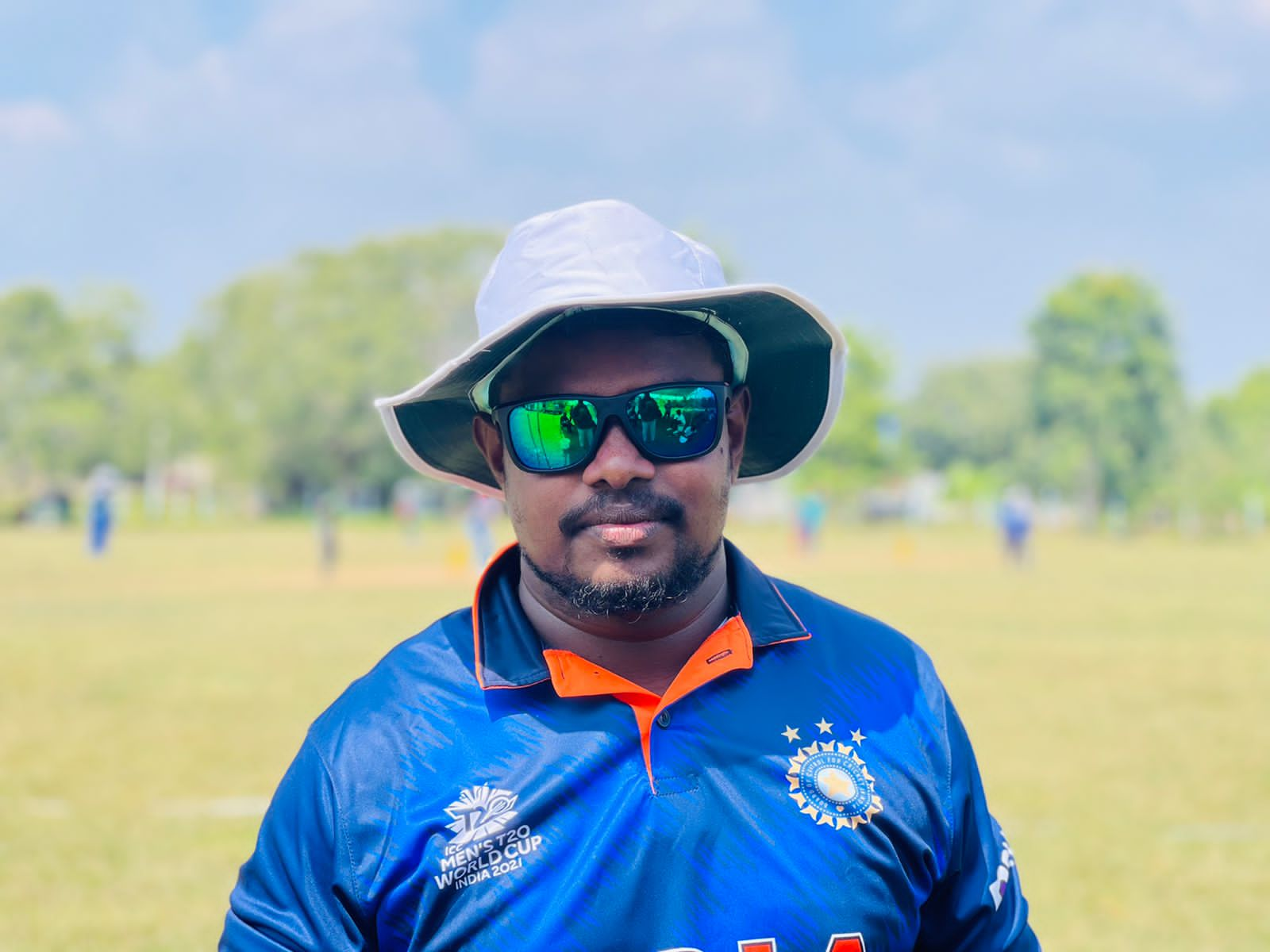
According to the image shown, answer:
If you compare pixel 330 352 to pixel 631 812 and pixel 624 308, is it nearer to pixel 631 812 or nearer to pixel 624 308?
pixel 624 308

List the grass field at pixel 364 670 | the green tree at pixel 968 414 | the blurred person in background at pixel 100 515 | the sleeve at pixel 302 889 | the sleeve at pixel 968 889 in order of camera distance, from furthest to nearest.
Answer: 1. the green tree at pixel 968 414
2. the blurred person in background at pixel 100 515
3. the grass field at pixel 364 670
4. the sleeve at pixel 968 889
5. the sleeve at pixel 302 889

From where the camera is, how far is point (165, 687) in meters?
12.9

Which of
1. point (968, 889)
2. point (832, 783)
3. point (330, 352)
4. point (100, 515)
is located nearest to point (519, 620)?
point (832, 783)

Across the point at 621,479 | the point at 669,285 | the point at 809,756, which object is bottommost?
the point at 809,756

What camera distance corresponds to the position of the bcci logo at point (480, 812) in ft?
6.43

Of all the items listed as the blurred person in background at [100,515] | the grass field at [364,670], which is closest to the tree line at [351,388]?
the blurred person in background at [100,515]

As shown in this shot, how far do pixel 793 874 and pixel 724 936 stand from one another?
0.46 ft

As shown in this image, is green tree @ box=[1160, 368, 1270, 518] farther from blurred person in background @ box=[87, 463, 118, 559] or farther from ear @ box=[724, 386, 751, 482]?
ear @ box=[724, 386, 751, 482]

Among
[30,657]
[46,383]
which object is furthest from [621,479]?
[46,383]

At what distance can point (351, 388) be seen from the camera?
230 ft

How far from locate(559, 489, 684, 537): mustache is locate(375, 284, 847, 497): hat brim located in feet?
0.97

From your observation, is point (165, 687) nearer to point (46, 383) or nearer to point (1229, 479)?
point (1229, 479)

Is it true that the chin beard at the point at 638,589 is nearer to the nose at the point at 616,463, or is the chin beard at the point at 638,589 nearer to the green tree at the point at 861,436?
the nose at the point at 616,463

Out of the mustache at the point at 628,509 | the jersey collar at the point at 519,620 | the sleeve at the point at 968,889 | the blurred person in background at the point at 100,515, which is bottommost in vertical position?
the blurred person in background at the point at 100,515
